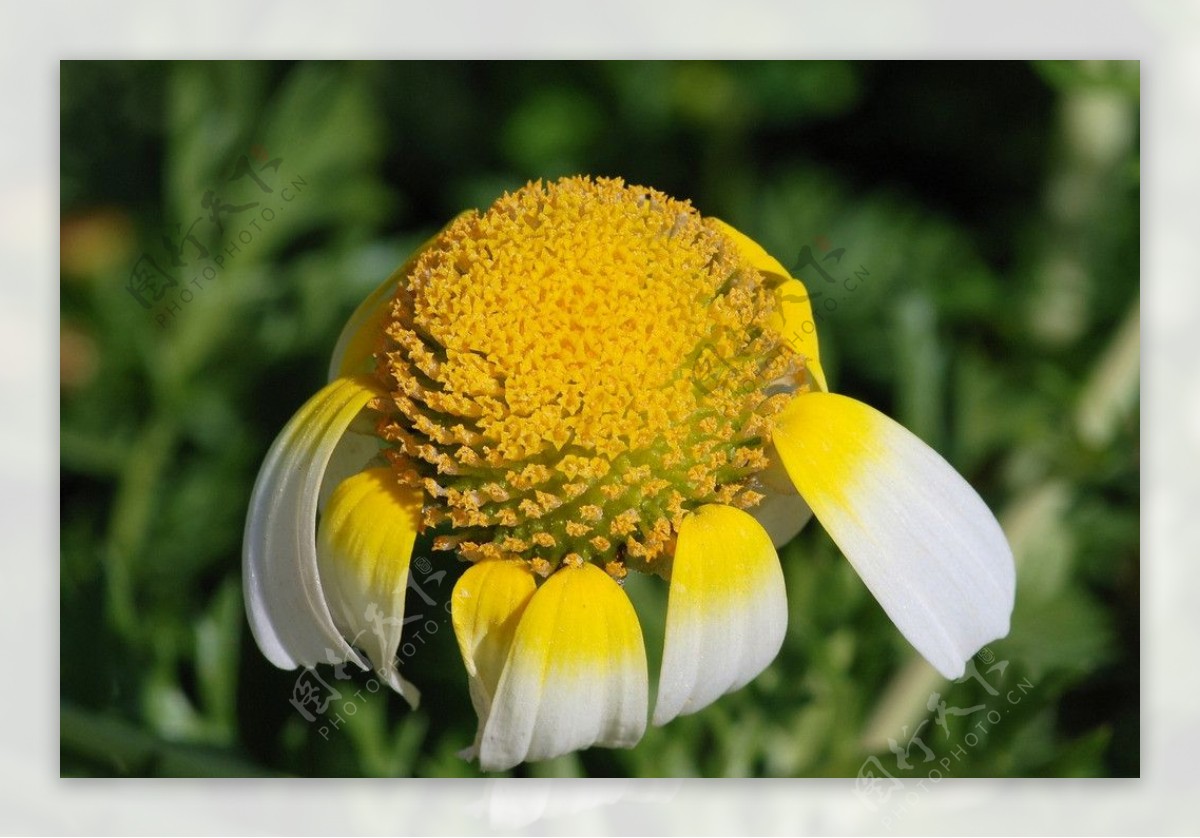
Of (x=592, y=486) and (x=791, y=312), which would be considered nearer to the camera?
(x=592, y=486)

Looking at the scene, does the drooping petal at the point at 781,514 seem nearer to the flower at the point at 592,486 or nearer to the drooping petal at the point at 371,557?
the flower at the point at 592,486

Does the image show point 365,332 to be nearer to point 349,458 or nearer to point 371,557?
point 349,458

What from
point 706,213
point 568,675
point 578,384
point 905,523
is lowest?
point 568,675

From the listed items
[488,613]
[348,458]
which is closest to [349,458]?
[348,458]

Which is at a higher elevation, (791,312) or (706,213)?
(706,213)

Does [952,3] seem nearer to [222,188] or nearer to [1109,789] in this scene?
[1109,789]

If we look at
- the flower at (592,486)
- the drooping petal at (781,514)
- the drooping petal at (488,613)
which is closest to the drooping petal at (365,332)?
the flower at (592,486)

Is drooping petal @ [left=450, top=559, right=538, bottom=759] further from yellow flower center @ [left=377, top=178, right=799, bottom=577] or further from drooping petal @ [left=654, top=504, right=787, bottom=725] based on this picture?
drooping petal @ [left=654, top=504, right=787, bottom=725]

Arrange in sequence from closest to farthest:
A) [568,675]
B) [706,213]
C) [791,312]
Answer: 1. [568,675]
2. [791,312]
3. [706,213]
